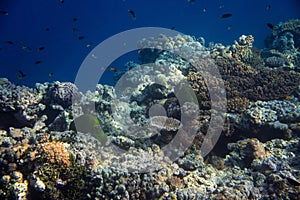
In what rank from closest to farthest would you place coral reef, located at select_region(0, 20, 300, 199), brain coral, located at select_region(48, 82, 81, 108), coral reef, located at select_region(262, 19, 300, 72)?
coral reef, located at select_region(0, 20, 300, 199) → brain coral, located at select_region(48, 82, 81, 108) → coral reef, located at select_region(262, 19, 300, 72)

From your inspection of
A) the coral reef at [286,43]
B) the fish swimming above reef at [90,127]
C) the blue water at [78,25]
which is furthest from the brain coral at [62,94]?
the blue water at [78,25]

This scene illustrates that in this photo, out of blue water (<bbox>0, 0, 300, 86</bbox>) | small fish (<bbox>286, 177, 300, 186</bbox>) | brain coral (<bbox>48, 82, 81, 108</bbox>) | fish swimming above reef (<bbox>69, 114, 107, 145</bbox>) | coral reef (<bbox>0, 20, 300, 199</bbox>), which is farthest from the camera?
blue water (<bbox>0, 0, 300, 86</bbox>)

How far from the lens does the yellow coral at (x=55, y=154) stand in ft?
15.5

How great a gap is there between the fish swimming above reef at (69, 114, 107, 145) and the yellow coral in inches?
76.1

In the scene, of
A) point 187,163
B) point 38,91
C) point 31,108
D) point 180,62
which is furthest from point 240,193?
point 180,62

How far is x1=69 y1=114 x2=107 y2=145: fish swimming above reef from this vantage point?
6.88 m

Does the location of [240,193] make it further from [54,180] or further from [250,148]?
[54,180]

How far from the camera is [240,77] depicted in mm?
9352

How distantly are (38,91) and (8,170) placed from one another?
15.4ft

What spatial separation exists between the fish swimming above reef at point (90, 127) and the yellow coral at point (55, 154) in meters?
1.93

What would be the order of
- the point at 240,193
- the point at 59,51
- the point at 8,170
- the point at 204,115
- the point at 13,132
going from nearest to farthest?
the point at 240,193 → the point at 8,170 → the point at 13,132 → the point at 204,115 → the point at 59,51

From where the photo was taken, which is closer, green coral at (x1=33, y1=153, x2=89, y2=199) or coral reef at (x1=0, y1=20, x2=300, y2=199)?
green coral at (x1=33, y1=153, x2=89, y2=199)

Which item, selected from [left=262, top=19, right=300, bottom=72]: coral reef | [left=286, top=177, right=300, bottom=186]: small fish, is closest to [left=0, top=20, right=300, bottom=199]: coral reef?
[left=286, top=177, right=300, bottom=186]: small fish

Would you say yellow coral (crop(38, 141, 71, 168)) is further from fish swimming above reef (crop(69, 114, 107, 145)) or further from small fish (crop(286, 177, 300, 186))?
small fish (crop(286, 177, 300, 186))
